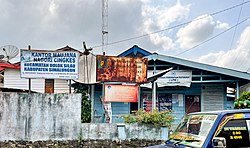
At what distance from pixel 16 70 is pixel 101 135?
1256 cm

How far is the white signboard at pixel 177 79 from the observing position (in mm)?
15023

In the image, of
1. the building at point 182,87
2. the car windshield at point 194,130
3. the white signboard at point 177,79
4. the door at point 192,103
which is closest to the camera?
the car windshield at point 194,130

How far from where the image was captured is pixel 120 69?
12914mm

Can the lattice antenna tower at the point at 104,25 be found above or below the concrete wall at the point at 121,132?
above

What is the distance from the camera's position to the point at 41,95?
10.2 metres

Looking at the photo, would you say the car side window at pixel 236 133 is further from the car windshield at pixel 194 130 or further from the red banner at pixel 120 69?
the red banner at pixel 120 69

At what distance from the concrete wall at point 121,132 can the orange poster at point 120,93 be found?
90.8 inches

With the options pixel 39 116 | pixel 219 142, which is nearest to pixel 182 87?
pixel 39 116

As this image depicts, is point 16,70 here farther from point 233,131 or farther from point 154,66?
point 233,131

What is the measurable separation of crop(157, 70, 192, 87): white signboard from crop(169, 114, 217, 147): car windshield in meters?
9.28

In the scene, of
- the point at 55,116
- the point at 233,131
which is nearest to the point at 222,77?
the point at 55,116

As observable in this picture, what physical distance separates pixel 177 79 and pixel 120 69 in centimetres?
346

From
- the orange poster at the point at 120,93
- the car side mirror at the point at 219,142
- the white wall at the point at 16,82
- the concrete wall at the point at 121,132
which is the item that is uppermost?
the white wall at the point at 16,82

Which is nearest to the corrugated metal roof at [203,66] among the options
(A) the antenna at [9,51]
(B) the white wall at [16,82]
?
(B) the white wall at [16,82]
